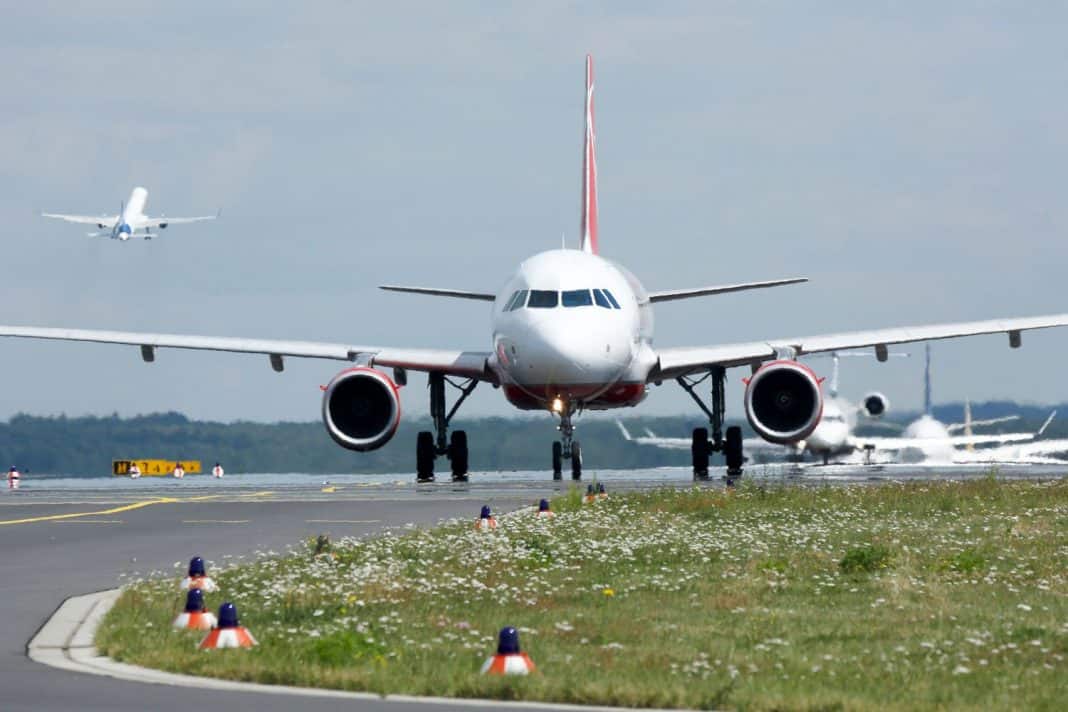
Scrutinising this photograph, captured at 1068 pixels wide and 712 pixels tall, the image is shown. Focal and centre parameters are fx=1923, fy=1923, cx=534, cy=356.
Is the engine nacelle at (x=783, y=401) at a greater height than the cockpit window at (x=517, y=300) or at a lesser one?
lesser

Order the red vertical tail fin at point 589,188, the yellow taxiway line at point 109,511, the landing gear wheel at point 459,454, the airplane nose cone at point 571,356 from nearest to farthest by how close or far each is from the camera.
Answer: the yellow taxiway line at point 109,511 < the airplane nose cone at point 571,356 < the landing gear wheel at point 459,454 < the red vertical tail fin at point 589,188

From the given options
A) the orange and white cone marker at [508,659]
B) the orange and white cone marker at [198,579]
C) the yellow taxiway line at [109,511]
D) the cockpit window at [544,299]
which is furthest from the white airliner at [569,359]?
the orange and white cone marker at [508,659]

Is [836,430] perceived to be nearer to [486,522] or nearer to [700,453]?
[700,453]

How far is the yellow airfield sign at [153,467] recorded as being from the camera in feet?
221

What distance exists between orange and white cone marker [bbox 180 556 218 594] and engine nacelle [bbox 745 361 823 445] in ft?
78.2

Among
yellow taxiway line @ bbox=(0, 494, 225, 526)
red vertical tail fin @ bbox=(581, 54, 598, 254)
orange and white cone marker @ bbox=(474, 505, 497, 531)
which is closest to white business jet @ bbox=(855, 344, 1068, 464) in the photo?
red vertical tail fin @ bbox=(581, 54, 598, 254)

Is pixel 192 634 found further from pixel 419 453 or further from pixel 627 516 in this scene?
pixel 419 453

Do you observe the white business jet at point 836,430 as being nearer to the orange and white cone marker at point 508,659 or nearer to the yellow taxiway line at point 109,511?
the yellow taxiway line at point 109,511

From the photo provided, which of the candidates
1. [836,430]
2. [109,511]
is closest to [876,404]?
[836,430]

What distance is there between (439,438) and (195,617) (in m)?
30.0

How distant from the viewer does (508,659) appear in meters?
11.1

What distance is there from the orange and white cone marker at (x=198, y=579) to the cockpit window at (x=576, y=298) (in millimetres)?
22289

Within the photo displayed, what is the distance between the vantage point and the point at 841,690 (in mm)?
10805

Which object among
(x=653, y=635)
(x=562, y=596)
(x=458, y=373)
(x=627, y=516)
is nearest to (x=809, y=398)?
(x=458, y=373)
